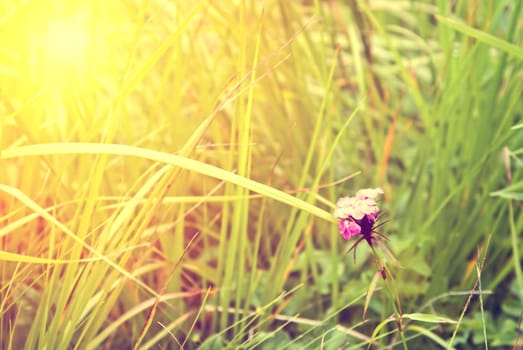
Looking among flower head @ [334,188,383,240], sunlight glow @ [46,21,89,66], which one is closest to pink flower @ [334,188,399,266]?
flower head @ [334,188,383,240]

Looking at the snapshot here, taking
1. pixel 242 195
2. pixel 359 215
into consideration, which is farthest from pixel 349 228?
pixel 242 195

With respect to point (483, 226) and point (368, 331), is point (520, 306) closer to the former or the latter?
point (483, 226)

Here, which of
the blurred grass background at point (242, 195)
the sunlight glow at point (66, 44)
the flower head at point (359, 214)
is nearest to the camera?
the flower head at point (359, 214)

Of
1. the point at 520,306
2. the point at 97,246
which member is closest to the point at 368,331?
the point at 520,306

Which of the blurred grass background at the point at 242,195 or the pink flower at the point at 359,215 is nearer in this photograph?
the pink flower at the point at 359,215

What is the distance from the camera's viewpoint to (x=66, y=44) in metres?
1.18

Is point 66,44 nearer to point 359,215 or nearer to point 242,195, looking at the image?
point 242,195

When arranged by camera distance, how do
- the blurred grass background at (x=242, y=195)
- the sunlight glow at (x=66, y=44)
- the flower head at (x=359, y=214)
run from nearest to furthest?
1. the flower head at (x=359, y=214)
2. the blurred grass background at (x=242, y=195)
3. the sunlight glow at (x=66, y=44)

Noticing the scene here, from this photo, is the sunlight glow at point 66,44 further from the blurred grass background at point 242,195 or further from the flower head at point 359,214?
the flower head at point 359,214

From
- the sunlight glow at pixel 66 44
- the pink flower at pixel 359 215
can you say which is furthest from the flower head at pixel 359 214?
the sunlight glow at pixel 66 44

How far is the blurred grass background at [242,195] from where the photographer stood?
3.25ft

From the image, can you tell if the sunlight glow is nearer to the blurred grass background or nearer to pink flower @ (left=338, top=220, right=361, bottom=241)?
the blurred grass background

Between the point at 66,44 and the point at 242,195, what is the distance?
39cm

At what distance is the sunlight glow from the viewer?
1.14 metres
